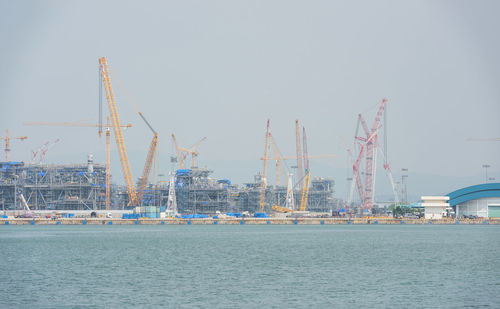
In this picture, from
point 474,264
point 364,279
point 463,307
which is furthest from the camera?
point 474,264

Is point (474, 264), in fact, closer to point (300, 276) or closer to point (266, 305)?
point (300, 276)

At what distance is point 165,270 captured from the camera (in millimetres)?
70312

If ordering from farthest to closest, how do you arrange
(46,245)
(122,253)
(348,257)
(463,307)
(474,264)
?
(46,245), (122,253), (348,257), (474,264), (463,307)

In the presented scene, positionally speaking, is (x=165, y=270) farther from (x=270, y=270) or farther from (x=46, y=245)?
(x=46, y=245)

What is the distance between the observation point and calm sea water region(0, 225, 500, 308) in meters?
50.1

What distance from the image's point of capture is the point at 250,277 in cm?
6419

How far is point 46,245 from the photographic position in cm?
10888

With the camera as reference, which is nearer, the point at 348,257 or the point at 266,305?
the point at 266,305

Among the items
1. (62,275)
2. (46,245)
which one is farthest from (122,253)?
(62,275)

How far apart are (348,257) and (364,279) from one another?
78.7 ft

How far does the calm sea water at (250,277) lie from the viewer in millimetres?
50062

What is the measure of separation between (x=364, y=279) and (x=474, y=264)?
20085 millimetres

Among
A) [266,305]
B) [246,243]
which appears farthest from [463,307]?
[246,243]

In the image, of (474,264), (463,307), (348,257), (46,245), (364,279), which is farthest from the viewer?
(46,245)
